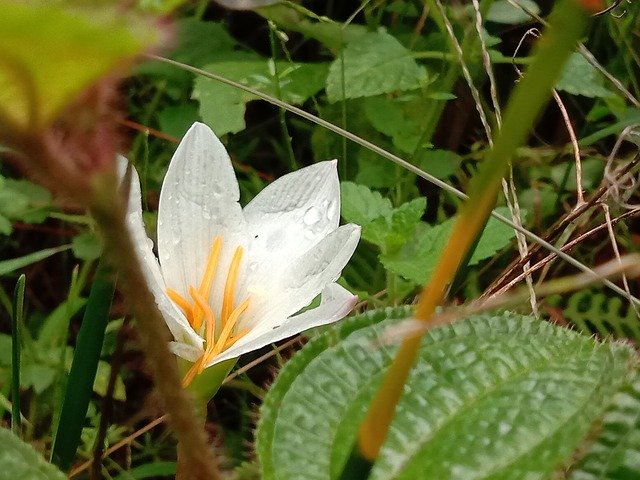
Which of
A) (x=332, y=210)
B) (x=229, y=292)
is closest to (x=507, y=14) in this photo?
(x=332, y=210)

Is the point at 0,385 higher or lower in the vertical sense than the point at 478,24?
lower

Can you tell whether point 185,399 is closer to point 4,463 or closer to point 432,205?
point 4,463

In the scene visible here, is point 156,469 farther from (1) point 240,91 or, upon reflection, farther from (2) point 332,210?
(1) point 240,91

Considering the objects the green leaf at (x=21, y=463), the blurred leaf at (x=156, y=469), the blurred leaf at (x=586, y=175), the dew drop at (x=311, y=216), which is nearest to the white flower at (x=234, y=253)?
the dew drop at (x=311, y=216)

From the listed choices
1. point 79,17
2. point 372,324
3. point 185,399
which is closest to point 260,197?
point 372,324

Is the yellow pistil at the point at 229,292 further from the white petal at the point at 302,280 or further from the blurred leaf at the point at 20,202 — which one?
the blurred leaf at the point at 20,202

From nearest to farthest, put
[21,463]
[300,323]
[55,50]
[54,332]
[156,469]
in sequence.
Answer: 1. [55,50]
2. [21,463]
3. [300,323]
4. [156,469]
5. [54,332]

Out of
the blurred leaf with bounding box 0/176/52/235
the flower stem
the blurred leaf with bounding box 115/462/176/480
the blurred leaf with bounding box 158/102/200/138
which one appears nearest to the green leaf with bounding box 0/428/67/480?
the flower stem
